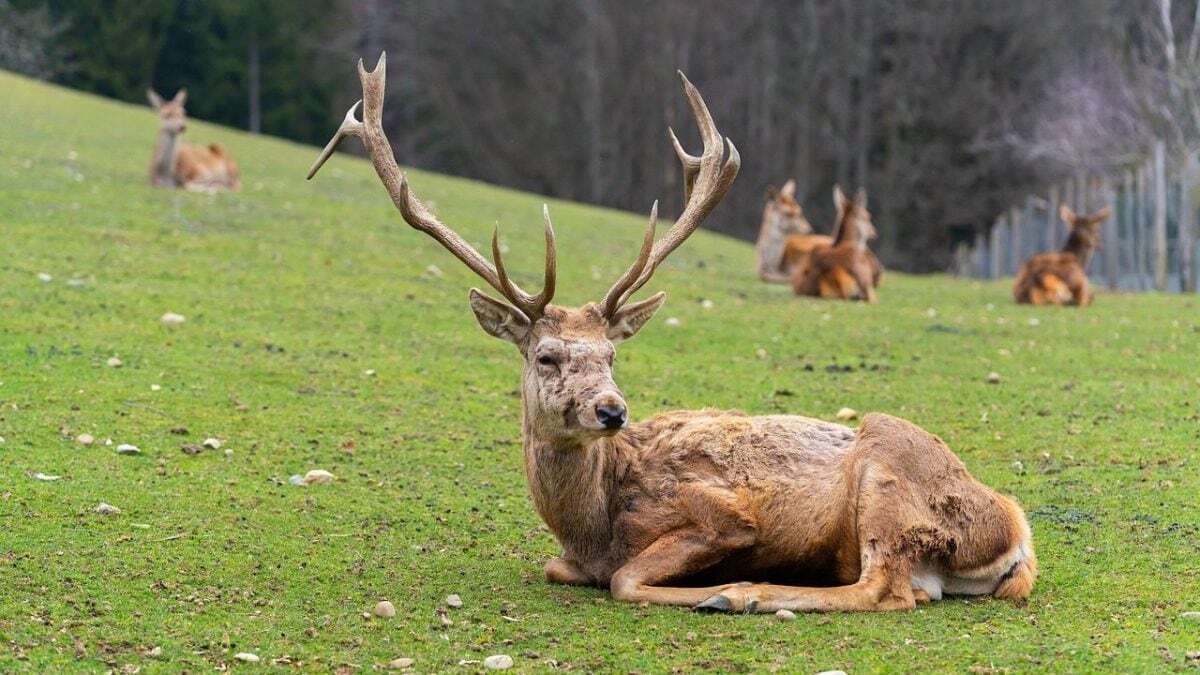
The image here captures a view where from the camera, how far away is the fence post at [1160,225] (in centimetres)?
2552

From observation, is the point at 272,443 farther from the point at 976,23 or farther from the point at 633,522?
the point at 976,23

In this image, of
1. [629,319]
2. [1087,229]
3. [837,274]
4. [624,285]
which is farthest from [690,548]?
[1087,229]

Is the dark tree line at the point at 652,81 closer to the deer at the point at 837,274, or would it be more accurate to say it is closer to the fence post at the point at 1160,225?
the fence post at the point at 1160,225

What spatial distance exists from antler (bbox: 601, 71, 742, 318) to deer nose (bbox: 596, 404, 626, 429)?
2.64 feet

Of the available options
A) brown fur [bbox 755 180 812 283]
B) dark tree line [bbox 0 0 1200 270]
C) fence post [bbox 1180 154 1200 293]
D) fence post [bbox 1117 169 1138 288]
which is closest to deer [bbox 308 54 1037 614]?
brown fur [bbox 755 180 812 283]

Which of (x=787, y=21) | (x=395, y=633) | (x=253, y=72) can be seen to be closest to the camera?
(x=395, y=633)

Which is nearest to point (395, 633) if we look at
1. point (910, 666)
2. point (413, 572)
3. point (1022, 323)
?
point (413, 572)

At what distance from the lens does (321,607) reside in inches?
283

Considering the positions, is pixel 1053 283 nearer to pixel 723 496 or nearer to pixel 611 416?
pixel 723 496

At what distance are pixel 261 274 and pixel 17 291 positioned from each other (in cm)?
318

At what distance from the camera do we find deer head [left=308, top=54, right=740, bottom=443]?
297 inches

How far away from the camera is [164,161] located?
24281 millimetres

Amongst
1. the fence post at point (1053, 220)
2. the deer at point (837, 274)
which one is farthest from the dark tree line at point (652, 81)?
the deer at point (837, 274)

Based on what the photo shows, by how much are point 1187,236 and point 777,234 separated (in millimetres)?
6346
